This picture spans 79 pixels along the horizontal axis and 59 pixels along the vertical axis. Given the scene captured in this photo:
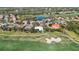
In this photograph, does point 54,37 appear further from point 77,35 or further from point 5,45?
point 5,45
